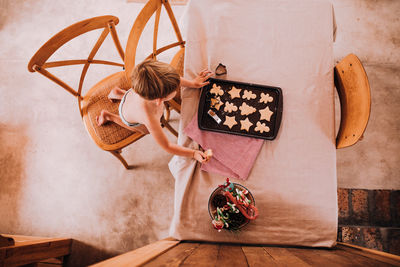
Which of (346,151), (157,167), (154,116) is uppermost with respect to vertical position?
(154,116)

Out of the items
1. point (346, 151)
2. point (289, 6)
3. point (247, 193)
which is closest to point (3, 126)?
point (247, 193)

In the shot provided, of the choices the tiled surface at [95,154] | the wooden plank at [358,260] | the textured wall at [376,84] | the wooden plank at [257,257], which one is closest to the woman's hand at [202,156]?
the wooden plank at [257,257]

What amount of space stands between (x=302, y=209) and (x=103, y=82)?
59.0 inches

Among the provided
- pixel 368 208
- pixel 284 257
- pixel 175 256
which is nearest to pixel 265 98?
pixel 284 257

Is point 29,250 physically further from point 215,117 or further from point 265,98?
point 265,98

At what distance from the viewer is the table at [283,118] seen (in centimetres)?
112

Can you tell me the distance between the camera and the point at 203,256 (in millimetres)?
938

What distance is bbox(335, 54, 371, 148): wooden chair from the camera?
1.07m

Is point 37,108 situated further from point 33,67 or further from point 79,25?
point 79,25

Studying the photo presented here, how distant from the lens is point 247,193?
1.07m

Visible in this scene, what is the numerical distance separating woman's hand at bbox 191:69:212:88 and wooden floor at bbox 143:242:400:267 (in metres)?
0.81

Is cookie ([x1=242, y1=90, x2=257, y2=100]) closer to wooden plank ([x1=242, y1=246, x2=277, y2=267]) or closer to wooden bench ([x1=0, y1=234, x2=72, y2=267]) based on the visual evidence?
wooden plank ([x1=242, y1=246, x2=277, y2=267])

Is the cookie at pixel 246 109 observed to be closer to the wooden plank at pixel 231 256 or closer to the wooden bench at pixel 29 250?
the wooden plank at pixel 231 256

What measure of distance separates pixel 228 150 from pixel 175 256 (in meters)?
0.55
